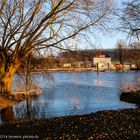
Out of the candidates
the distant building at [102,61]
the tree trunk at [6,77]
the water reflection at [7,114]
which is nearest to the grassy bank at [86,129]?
the water reflection at [7,114]

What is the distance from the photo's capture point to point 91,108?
73.2 ft

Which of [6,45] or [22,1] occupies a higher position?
[22,1]

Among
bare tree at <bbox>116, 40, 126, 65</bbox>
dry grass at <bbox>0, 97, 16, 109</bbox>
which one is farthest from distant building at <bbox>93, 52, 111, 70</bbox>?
dry grass at <bbox>0, 97, 16, 109</bbox>

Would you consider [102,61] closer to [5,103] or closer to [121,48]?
[121,48]

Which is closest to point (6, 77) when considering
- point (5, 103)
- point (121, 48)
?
point (5, 103)

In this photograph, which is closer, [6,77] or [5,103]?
[5,103]

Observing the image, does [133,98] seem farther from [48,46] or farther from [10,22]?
[10,22]

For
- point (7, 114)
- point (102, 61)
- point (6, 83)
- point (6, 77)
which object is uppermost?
point (102, 61)

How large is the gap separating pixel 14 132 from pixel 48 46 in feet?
57.3

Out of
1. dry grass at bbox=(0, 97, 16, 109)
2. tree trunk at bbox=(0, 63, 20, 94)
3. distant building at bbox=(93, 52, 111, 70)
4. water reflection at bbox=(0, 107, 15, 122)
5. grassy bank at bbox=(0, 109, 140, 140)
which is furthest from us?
distant building at bbox=(93, 52, 111, 70)

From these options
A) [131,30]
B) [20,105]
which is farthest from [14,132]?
[131,30]

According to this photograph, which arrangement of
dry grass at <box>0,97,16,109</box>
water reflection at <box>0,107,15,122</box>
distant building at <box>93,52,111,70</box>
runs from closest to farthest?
1. water reflection at <box>0,107,15,122</box>
2. dry grass at <box>0,97,16,109</box>
3. distant building at <box>93,52,111,70</box>

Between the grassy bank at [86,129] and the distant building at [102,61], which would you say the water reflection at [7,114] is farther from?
the distant building at [102,61]

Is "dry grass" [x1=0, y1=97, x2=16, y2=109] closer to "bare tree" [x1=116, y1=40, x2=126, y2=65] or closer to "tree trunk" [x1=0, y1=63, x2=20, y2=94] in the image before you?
"tree trunk" [x1=0, y1=63, x2=20, y2=94]
